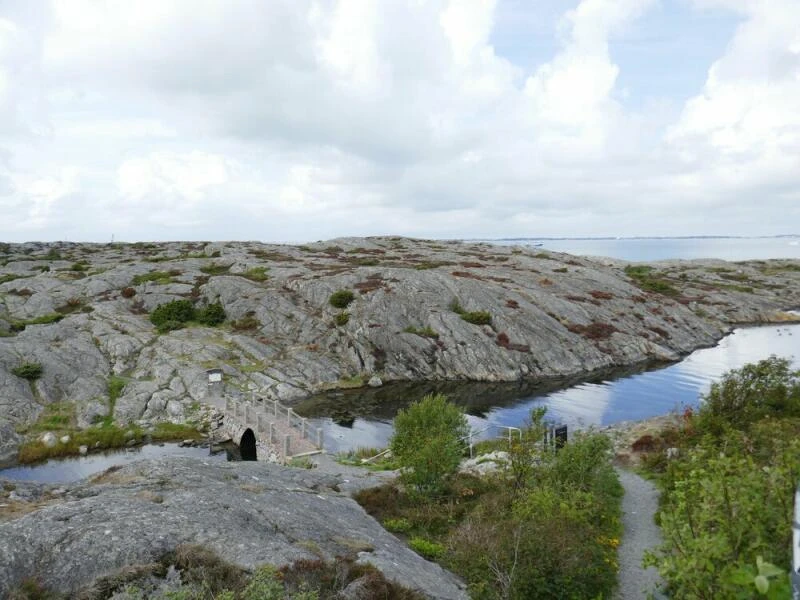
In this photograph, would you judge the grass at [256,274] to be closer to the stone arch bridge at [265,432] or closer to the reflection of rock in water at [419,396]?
the reflection of rock in water at [419,396]

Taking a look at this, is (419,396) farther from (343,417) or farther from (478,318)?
(478,318)

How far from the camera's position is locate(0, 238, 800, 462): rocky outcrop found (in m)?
47.3

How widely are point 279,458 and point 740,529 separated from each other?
28.5 m

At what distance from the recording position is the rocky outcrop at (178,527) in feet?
34.5

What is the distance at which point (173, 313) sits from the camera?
62.8 metres

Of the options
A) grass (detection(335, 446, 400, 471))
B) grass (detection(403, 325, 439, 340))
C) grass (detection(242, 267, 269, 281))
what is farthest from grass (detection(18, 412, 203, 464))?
grass (detection(242, 267, 269, 281))

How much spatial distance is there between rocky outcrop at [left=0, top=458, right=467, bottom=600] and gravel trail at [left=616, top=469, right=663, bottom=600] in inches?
217

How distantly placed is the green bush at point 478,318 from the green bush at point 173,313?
35010mm

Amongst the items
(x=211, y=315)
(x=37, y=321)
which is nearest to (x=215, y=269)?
(x=211, y=315)

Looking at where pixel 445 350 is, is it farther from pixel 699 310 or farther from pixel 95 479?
pixel 699 310

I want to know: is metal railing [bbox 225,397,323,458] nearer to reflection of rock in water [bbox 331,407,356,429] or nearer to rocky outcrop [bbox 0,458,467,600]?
reflection of rock in water [bbox 331,407,356,429]

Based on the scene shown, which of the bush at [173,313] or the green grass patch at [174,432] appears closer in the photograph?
the green grass patch at [174,432]

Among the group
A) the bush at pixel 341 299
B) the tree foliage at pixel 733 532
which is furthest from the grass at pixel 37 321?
the tree foliage at pixel 733 532

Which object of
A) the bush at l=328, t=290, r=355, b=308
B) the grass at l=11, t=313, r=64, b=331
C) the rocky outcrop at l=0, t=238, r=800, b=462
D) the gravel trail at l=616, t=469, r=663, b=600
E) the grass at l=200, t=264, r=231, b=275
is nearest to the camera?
the gravel trail at l=616, t=469, r=663, b=600
